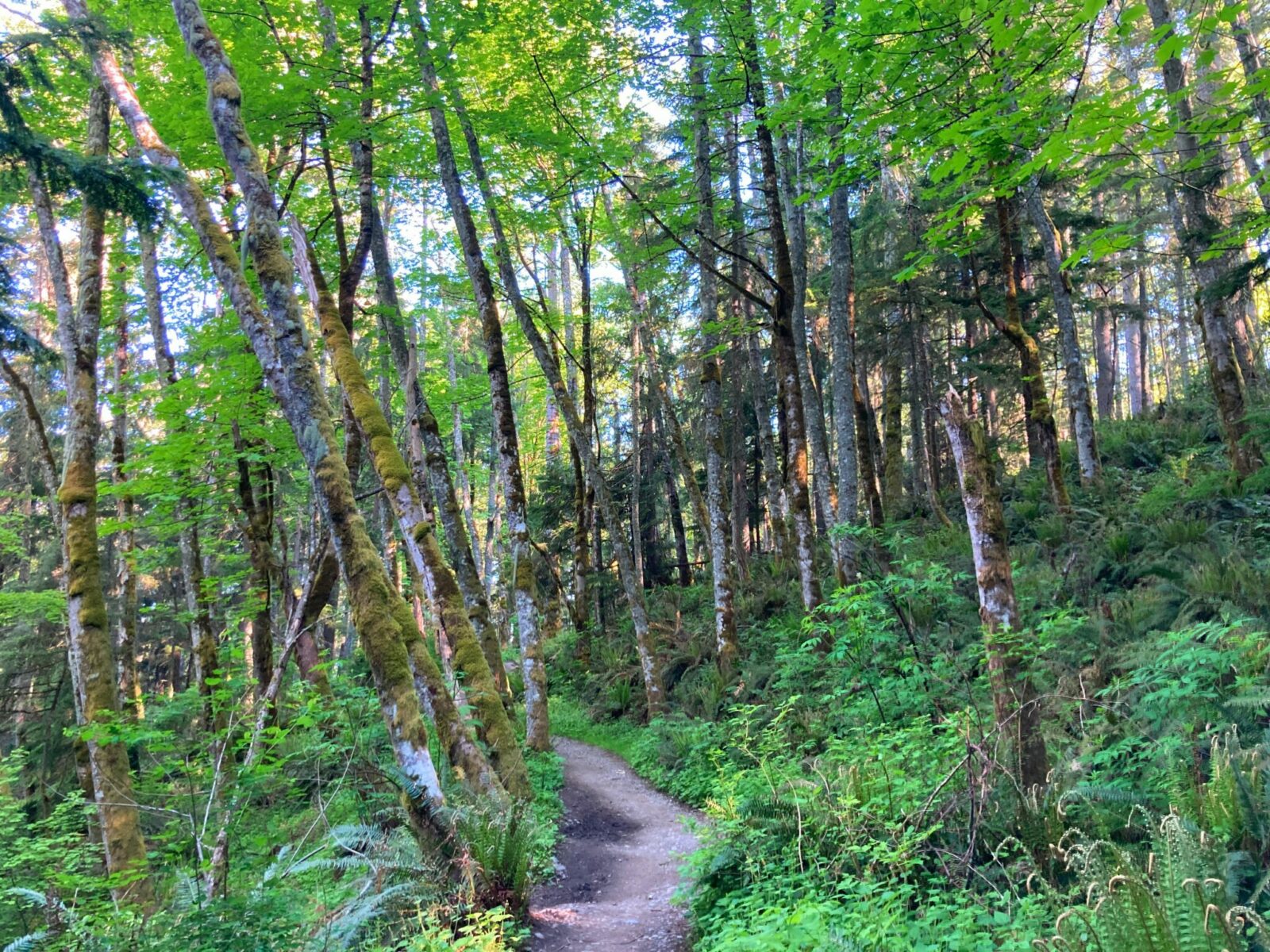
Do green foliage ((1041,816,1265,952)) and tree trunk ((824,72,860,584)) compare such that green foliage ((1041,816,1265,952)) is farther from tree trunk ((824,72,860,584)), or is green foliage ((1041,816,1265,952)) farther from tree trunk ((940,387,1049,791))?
tree trunk ((824,72,860,584))

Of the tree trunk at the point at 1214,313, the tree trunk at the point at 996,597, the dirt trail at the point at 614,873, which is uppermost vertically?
the tree trunk at the point at 1214,313

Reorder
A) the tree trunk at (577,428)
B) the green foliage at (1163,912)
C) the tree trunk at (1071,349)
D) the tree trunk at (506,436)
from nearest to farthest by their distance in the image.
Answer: the green foliage at (1163,912), the tree trunk at (506,436), the tree trunk at (1071,349), the tree trunk at (577,428)

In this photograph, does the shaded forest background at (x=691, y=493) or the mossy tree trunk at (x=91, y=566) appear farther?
the mossy tree trunk at (x=91, y=566)

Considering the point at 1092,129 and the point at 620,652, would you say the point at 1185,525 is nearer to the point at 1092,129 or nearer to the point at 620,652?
the point at 1092,129

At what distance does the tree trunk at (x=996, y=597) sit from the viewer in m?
4.61

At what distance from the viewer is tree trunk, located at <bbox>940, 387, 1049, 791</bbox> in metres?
4.61

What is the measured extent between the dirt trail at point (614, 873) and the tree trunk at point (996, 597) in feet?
9.20

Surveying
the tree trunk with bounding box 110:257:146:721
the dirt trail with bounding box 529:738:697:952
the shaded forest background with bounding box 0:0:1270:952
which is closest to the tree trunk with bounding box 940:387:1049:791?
the shaded forest background with bounding box 0:0:1270:952

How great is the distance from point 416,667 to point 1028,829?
16.1 ft

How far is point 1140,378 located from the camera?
27078 millimetres

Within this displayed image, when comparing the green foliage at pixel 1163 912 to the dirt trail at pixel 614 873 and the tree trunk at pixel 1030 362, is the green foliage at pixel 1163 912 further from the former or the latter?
the tree trunk at pixel 1030 362

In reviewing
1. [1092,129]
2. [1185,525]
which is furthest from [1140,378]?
[1092,129]

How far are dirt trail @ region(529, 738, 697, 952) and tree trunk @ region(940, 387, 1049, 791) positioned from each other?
2.81 meters

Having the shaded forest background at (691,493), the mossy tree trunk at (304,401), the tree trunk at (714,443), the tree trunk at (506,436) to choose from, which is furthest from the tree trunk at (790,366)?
the mossy tree trunk at (304,401)
